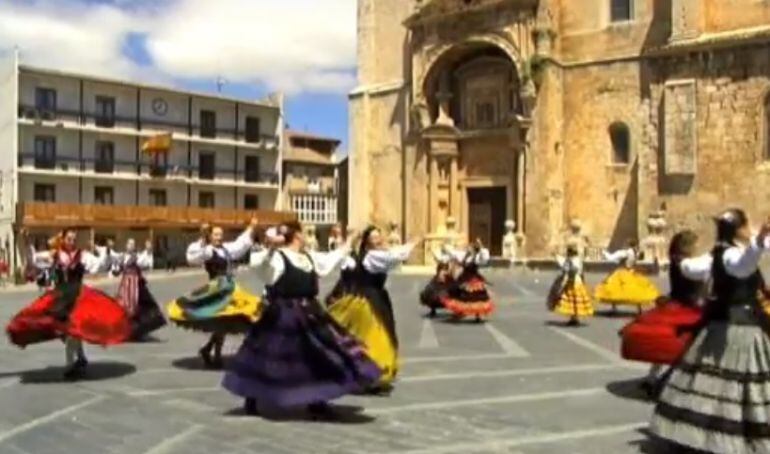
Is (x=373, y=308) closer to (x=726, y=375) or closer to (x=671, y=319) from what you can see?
(x=671, y=319)

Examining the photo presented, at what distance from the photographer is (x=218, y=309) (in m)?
10.3

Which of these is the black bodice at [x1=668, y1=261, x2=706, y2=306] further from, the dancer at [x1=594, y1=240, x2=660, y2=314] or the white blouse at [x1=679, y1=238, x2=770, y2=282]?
the dancer at [x1=594, y1=240, x2=660, y2=314]

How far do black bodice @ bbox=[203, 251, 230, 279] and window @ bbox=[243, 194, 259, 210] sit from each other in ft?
165

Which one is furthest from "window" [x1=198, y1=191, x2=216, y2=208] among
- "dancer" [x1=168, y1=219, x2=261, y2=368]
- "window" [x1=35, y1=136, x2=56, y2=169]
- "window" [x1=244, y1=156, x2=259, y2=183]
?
"dancer" [x1=168, y1=219, x2=261, y2=368]

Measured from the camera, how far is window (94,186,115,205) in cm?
5472

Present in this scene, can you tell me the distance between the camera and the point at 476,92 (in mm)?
36281

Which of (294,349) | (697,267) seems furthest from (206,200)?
(697,267)

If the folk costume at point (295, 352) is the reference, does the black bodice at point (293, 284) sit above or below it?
above

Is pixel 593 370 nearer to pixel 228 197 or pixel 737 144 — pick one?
pixel 737 144

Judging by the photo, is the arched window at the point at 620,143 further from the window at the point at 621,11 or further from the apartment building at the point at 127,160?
A: the apartment building at the point at 127,160

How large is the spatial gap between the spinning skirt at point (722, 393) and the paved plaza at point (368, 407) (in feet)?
2.07

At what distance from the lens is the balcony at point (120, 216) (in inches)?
1937

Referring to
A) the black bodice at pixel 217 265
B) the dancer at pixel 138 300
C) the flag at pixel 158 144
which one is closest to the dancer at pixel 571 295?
the dancer at pixel 138 300

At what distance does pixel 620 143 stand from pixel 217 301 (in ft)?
81.1
